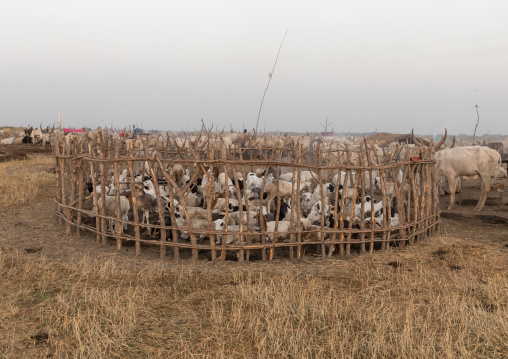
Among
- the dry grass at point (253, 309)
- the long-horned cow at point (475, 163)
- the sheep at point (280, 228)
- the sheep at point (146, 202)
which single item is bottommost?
the dry grass at point (253, 309)

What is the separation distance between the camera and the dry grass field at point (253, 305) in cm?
428

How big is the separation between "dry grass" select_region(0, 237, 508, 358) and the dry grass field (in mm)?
18

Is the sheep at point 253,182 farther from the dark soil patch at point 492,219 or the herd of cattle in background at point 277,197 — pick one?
the dark soil patch at point 492,219

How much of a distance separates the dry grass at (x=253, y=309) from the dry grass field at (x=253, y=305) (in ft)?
0.06

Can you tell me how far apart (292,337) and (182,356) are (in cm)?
122

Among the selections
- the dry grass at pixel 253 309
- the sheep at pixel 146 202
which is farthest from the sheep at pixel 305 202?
the sheep at pixel 146 202

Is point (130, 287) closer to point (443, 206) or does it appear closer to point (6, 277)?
point (6, 277)

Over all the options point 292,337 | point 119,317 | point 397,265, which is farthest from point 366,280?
point 119,317

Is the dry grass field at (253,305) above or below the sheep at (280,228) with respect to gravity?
below

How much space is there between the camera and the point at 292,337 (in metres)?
4.32

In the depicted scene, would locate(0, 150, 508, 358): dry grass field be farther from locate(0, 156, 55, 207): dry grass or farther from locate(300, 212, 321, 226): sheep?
locate(0, 156, 55, 207): dry grass

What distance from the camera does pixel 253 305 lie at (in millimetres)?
5242

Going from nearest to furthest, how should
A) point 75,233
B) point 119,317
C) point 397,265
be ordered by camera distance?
1. point 119,317
2. point 397,265
3. point 75,233

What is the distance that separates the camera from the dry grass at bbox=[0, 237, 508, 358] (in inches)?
168
